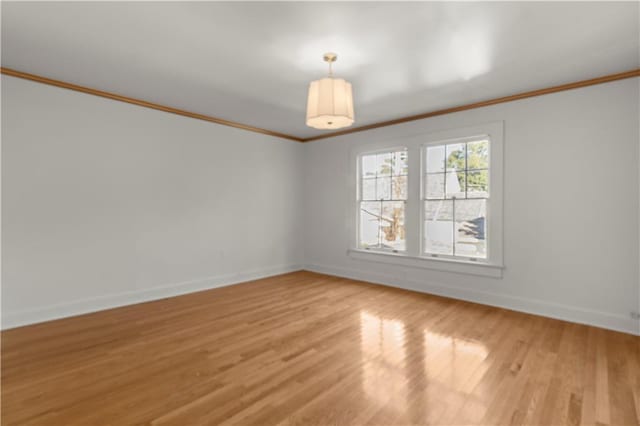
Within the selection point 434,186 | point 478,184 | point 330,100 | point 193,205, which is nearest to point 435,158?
point 434,186

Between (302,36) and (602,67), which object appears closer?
(302,36)

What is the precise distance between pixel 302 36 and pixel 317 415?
281 cm

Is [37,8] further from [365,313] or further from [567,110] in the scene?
[567,110]

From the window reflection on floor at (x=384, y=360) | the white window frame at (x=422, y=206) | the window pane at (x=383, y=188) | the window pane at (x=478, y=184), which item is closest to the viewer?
the window reflection on floor at (x=384, y=360)

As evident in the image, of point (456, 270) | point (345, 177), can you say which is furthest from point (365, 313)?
point (345, 177)

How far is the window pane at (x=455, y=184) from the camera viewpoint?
4.39m

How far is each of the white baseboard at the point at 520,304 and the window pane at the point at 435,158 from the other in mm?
1753

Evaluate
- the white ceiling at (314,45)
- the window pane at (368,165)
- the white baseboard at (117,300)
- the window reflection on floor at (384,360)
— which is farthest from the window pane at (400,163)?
the white baseboard at (117,300)

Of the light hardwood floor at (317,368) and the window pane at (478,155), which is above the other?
the window pane at (478,155)

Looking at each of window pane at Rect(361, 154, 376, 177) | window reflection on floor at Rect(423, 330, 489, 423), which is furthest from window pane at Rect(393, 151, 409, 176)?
window reflection on floor at Rect(423, 330, 489, 423)

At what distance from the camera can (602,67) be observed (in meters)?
3.10

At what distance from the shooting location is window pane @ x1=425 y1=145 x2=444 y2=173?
460 centimetres

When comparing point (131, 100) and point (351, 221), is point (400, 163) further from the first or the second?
point (131, 100)

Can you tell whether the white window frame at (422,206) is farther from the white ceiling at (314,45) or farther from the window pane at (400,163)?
the white ceiling at (314,45)
